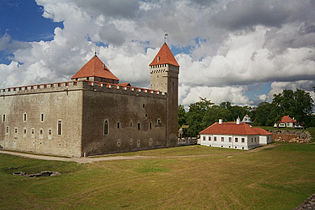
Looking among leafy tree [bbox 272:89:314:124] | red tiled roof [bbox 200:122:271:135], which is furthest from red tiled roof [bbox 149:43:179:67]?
leafy tree [bbox 272:89:314:124]

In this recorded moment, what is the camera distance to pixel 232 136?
43.2 m

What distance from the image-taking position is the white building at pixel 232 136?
42094 mm

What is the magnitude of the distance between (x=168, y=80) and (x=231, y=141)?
15306 millimetres

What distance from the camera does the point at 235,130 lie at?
143ft

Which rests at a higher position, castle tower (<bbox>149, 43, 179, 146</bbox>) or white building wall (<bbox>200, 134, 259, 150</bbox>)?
castle tower (<bbox>149, 43, 179, 146</bbox>)

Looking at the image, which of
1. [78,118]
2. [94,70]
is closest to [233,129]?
[94,70]

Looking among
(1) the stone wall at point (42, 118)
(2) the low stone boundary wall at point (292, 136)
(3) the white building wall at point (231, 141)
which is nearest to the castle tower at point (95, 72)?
(1) the stone wall at point (42, 118)

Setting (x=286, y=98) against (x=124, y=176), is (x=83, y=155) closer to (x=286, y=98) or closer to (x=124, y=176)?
(x=124, y=176)

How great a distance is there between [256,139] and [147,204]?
35.4 m

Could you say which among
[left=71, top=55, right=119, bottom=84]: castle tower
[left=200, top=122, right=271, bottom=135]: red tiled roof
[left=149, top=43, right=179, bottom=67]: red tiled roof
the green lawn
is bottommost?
the green lawn

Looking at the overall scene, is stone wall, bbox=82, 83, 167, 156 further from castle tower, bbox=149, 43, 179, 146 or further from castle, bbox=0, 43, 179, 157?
castle tower, bbox=149, 43, 179, 146

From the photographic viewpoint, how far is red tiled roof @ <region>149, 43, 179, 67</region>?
4694 centimetres

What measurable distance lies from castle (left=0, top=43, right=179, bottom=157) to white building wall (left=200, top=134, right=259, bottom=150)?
676cm

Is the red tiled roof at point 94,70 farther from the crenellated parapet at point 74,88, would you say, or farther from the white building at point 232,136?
the white building at point 232,136
